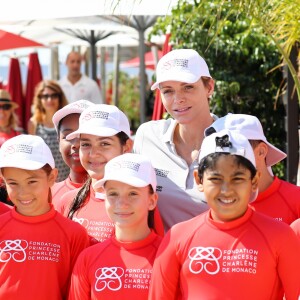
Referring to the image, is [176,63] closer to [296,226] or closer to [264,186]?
[264,186]

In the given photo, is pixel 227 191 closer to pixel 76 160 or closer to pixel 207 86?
pixel 207 86

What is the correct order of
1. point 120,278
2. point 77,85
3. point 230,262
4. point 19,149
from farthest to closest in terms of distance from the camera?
point 77,85 < point 19,149 < point 120,278 < point 230,262

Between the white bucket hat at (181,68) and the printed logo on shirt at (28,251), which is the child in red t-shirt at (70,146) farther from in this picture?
the printed logo on shirt at (28,251)

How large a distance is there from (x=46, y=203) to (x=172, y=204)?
2.15 feet

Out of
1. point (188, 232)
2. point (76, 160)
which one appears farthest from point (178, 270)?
point (76, 160)

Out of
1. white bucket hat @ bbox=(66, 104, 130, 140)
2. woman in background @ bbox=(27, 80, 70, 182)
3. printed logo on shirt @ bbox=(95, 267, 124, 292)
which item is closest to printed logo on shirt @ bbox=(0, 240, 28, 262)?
printed logo on shirt @ bbox=(95, 267, 124, 292)

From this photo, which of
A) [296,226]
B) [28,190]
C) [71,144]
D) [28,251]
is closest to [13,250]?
[28,251]

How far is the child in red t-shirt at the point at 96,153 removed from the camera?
4.31 meters

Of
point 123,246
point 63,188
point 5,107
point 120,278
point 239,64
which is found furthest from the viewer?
point 5,107

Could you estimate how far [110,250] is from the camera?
3959 millimetres

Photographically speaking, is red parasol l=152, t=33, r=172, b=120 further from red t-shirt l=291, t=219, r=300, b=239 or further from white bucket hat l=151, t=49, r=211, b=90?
red t-shirt l=291, t=219, r=300, b=239

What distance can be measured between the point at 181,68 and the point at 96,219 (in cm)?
90

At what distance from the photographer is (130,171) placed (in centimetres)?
394

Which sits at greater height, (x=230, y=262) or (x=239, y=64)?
(x=230, y=262)
